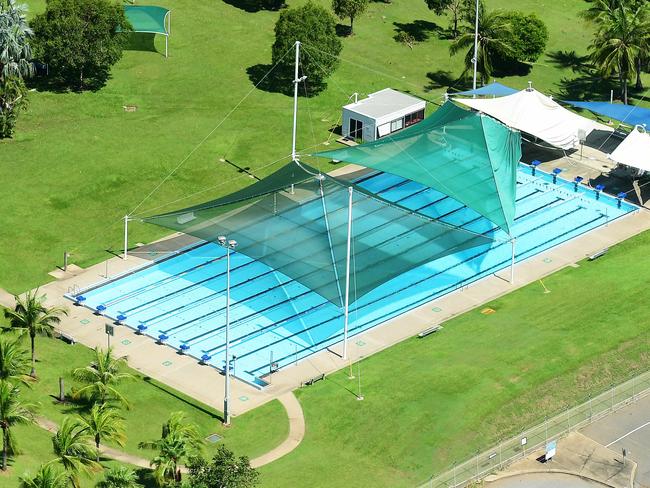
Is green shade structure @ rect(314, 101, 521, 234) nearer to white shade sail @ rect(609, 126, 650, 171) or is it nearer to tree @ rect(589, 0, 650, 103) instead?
white shade sail @ rect(609, 126, 650, 171)

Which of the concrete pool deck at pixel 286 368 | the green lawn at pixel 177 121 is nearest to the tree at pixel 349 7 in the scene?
the green lawn at pixel 177 121

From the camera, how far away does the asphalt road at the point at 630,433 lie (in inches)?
2753

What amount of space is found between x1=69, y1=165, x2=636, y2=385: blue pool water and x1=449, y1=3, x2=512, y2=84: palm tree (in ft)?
66.2

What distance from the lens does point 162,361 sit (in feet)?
254

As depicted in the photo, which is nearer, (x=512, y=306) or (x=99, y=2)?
(x=512, y=306)

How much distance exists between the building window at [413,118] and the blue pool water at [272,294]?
36.6 ft

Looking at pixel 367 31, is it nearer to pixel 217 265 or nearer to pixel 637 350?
pixel 217 265

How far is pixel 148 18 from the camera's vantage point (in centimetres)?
11338

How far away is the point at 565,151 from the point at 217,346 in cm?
3864

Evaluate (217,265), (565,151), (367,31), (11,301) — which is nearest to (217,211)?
(217,265)

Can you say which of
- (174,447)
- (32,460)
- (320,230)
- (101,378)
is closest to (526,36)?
(320,230)

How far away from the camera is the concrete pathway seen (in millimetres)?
68938

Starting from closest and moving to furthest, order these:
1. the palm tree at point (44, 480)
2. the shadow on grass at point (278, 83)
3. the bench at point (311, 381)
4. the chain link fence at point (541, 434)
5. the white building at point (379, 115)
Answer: the palm tree at point (44, 480) < the chain link fence at point (541, 434) < the bench at point (311, 381) < the white building at point (379, 115) < the shadow on grass at point (278, 83)

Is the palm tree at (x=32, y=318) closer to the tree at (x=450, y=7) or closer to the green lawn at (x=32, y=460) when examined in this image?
the green lawn at (x=32, y=460)
